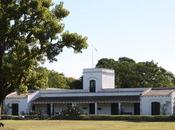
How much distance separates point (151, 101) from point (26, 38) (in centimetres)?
3924

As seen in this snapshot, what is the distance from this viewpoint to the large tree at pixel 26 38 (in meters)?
26.7

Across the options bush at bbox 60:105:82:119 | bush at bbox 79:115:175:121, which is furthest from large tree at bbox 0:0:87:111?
bush at bbox 60:105:82:119

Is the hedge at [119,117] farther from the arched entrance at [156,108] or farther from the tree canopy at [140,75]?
the tree canopy at [140,75]

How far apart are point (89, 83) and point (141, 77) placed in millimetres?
18483

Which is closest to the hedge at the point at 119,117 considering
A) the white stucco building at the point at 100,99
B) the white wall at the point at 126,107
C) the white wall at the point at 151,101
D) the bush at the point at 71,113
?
the bush at the point at 71,113

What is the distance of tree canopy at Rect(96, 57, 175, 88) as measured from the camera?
8844 centimetres

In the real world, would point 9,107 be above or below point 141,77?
below

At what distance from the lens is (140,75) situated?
8894cm

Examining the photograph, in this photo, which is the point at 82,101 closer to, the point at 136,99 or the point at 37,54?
the point at 136,99

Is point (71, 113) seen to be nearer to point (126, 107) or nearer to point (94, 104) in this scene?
point (94, 104)

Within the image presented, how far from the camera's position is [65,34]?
27609mm

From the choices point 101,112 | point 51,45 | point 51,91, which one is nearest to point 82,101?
point 101,112

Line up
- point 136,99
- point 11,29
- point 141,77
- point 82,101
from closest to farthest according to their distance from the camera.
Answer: point 11,29 → point 136,99 → point 82,101 → point 141,77

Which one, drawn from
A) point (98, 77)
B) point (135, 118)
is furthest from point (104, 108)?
point (135, 118)
